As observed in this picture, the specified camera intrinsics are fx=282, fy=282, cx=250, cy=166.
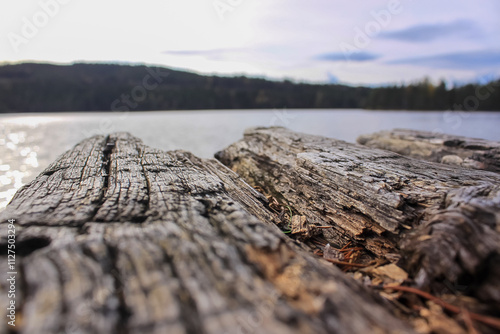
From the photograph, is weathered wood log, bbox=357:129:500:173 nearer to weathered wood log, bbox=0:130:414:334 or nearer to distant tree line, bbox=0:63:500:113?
weathered wood log, bbox=0:130:414:334

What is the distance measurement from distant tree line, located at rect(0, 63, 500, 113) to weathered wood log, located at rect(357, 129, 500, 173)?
57189 millimetres

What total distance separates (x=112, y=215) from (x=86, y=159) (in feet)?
7.23

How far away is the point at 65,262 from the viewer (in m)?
1.58

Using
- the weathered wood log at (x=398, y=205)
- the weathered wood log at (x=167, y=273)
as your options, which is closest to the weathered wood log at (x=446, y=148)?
the weathered wood log at (x=398, y=205)

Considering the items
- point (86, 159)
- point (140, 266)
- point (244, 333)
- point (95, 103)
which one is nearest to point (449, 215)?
point (244, 333)

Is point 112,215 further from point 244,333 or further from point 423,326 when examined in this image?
point 423,326

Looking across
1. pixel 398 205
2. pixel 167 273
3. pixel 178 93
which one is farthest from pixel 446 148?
pixel 178 93

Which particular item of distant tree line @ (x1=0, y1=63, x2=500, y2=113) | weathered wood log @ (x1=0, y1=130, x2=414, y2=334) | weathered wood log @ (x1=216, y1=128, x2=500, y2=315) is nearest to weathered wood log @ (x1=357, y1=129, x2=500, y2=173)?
weathered wood log @ (x1=216, y1=128, x2=500, y2=315)

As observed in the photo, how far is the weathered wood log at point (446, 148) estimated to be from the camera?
4.95 m

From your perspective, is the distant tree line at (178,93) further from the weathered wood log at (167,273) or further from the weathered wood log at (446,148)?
the weathered wood log at (167,273)

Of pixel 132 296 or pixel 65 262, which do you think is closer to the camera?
pixel 132 296

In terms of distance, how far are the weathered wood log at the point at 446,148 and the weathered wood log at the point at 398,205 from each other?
6.85 feet

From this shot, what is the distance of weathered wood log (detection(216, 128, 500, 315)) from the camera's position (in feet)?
5.76

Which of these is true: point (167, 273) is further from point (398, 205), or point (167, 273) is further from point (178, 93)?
point (178, 93)
